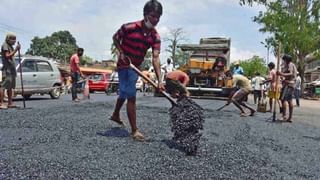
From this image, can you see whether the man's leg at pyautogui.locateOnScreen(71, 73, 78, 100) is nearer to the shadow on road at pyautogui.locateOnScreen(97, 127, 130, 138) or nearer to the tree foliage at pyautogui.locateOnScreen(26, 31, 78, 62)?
the shadow on road at pyautogui.locateOnScreen(97, 127, 130, 138)

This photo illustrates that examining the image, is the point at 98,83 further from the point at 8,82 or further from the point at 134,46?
the point at 134,46

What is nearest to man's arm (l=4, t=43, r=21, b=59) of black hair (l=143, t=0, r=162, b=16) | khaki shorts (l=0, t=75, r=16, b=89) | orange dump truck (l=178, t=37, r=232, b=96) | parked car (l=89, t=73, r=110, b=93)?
khaki shorts (l=0, t=75, r=16, b=89)

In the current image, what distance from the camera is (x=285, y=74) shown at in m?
11.1

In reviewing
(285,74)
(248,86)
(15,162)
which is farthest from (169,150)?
(248,86)

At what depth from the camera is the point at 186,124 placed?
550 cm

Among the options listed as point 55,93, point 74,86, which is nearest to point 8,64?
point 74,86

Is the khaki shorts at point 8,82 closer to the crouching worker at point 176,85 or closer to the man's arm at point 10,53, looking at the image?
the man's arm at point 10,53

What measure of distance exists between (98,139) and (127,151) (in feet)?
2.42

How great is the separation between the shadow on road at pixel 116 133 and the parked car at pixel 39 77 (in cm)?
996

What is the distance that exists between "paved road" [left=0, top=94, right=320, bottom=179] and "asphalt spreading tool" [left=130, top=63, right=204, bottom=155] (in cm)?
12

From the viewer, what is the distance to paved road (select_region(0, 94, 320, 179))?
408 cm

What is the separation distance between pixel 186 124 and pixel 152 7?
62.4 inches

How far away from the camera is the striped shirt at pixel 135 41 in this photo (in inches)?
238

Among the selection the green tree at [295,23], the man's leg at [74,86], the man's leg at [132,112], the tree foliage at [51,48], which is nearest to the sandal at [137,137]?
the man's leg at [132,112]
